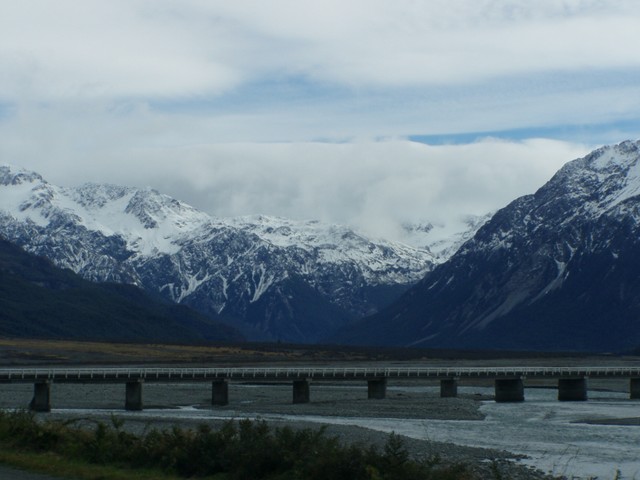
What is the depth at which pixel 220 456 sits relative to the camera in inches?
1531

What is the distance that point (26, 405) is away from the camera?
307 feet

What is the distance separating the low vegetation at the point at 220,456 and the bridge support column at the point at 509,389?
73.5m

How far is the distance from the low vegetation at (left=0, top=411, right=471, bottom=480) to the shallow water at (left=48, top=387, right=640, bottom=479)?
518 inches

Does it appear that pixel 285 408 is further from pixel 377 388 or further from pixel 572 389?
pixel 572 389

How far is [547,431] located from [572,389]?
43793 millimetres

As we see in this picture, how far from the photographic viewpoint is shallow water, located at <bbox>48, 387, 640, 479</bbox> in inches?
2119

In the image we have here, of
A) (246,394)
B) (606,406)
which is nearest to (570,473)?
(606,406)

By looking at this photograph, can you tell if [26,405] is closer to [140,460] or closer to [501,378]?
[501,378]

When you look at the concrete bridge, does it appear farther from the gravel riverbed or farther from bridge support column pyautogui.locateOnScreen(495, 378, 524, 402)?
the gravel riverbed

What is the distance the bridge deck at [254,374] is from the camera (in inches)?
3794

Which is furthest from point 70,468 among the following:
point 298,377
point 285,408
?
point 298,377

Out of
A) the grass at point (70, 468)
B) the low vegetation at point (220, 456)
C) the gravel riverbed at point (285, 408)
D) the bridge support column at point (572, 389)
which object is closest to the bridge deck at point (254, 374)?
the bridge support column at point (572, 389)

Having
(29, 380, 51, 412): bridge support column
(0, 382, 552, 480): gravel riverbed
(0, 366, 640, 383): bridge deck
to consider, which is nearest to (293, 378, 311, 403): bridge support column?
(0, 366, 640, 383): bridge deck

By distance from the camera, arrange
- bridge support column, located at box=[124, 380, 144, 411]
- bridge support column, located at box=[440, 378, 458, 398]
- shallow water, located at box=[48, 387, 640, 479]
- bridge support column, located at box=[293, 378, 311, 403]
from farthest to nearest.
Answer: bridge support column, located at box=[440, 378, 458, 398]
bridge support column, located at box=[293, 378, 311, 403]
bridge support column, located at box=[124, 380, 144, 411]
shallow water, located at box=[48, 387, 640, 479]
